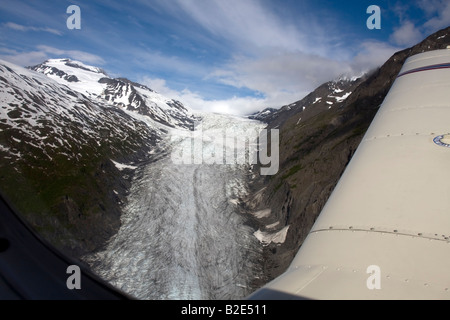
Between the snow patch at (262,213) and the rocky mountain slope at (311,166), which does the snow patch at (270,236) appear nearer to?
the rocky mountain slope at (311,166)

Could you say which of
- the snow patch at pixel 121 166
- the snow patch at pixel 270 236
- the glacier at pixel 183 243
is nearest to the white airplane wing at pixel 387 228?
the glacier at pixel 183 243

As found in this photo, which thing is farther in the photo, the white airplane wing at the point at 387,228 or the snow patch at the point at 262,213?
the snow patch at the point at 262,213

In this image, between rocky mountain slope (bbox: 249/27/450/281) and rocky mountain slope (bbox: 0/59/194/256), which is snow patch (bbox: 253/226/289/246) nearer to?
rocky mountain slope (bbox: 249/27/450/281)

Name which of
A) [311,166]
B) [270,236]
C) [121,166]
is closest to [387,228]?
[270,236]

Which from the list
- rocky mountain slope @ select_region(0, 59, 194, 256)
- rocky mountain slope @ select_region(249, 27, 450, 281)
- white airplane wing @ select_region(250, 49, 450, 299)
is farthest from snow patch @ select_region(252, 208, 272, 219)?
white airplane wing @ select_region(250, 49, 450, 299)

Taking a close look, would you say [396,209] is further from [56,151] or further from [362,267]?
[56,151]

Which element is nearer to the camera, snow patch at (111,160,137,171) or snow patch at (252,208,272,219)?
snow patch at (252,208,272,219)
